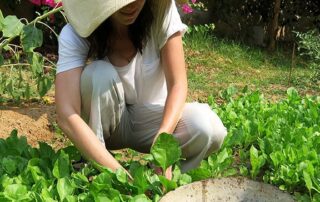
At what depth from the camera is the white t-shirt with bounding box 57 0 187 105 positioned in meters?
2.30

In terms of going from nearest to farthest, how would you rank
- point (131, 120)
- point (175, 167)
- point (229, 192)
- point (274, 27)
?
point (229, 192) < point (175, 167) < point (131, 120) < point (274, 27)

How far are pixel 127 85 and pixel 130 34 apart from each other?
209mm

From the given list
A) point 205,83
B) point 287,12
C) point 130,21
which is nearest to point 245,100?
point 205,83

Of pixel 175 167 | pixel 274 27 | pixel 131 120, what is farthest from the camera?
pixel 274 27

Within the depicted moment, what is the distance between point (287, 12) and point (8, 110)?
504 cm

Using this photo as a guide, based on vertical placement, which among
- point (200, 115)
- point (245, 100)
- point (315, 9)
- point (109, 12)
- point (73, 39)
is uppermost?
point (109, 12)

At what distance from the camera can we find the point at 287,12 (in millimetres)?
7652

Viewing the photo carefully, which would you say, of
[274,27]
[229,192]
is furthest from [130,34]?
[274,27]

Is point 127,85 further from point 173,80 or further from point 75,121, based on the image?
point 75,121

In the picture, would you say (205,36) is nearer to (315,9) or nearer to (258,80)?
(258,80)

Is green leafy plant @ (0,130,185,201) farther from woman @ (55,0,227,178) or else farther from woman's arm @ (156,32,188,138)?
woman's arm @ (156,32,188,138)

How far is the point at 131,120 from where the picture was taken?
8.23 ft

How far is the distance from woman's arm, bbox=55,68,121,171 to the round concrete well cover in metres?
0.31

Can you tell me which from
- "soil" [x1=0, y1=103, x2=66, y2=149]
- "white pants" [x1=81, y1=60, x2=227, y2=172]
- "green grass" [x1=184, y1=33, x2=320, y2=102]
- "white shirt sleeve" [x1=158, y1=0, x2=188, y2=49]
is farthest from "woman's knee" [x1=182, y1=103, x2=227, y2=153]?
"green grass" [x1=184, y1=33, x2=320, y2=102]
